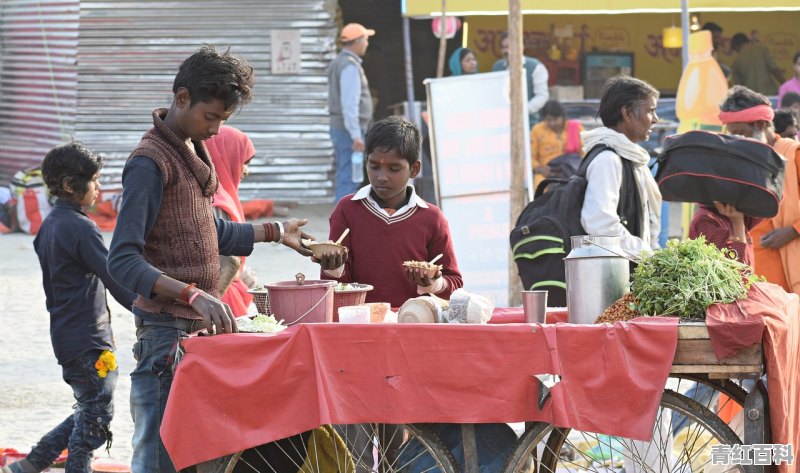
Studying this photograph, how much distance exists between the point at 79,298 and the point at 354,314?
154cm

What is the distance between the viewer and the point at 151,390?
3.71 metres

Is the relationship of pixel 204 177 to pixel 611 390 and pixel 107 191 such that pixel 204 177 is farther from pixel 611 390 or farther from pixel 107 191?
pixel 107 191

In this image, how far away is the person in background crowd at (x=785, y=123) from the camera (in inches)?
256

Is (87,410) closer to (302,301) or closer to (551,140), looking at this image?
(302,301)

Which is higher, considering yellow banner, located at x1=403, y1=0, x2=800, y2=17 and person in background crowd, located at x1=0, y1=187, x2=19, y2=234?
yellow banner, located at x1=403, y1=0, x2=800, y2=17

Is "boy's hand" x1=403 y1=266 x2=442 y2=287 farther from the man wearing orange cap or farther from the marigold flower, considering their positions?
the man wearing orange cap

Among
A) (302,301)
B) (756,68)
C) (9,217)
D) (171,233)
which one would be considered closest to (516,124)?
(302,301)

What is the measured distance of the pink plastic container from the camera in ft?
12.3

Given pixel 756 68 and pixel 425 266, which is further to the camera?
pixel 756 68

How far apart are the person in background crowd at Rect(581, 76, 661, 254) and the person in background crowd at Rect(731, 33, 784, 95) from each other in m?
11.2

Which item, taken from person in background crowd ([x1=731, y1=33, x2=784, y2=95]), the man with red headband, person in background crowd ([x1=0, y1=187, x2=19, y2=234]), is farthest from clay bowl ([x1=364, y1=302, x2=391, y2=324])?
person in background crowd ([x1=731, y1=33, x2=784, y2=95])

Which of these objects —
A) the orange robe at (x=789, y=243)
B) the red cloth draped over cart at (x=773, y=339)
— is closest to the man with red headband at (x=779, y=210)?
the orange robe at (x=789, y=243)

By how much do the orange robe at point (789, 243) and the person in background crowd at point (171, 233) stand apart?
3045 millimetres

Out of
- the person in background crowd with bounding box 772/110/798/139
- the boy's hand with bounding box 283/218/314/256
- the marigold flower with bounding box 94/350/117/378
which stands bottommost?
Answer: the marigold flower with bounding box 94/350/117/378
